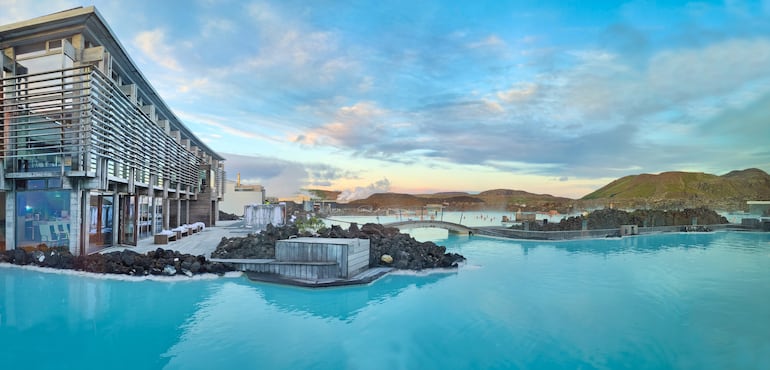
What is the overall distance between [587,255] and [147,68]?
28448mm

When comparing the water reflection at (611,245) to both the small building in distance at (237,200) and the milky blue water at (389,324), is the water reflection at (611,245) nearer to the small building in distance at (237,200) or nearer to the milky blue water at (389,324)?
the milky blue water at (389,324)

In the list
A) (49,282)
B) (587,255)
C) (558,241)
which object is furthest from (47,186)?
(558,241)

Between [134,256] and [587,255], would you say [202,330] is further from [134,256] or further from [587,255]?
[587,255]

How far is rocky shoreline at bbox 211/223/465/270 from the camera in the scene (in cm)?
1438

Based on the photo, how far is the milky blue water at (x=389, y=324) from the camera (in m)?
6.86

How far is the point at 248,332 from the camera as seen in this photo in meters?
7.88

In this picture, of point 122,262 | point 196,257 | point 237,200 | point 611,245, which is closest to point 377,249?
point 196,257

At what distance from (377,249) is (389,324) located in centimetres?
685

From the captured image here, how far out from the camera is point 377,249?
618 inches

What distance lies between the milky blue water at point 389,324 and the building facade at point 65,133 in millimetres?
2333

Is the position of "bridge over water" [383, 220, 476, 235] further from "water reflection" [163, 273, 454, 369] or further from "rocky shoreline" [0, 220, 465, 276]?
"water reflection" [163, 273, 454, 369]

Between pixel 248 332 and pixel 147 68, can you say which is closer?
pixel 248 332

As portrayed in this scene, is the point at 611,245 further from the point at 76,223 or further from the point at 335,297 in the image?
the point at 76,223

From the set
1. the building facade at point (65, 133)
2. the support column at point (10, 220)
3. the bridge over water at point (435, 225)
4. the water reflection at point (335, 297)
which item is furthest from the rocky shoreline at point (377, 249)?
the bridge over water at point (435, 225)
